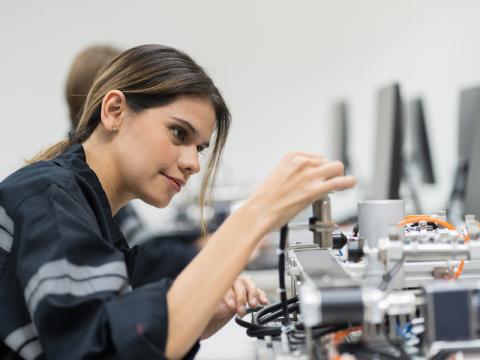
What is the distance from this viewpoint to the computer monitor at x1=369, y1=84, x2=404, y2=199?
75.2 inches

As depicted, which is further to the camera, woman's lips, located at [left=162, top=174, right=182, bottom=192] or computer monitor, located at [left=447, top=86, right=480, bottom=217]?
computer monitor, located at [left=447, top=86, right=480, bottom=217]

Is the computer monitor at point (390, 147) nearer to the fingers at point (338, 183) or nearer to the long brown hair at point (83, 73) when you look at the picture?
the long brown hair at point (83, 73)

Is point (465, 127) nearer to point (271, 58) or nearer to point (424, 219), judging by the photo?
point (424, 219)

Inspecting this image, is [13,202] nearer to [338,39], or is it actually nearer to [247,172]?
[247,172]

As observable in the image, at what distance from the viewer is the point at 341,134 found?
10.9 ft

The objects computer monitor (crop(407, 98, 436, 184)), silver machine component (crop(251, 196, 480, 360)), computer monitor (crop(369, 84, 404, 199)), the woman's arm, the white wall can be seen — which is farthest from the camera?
the white wall

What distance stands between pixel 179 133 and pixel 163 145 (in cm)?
4

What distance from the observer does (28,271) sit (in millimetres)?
889

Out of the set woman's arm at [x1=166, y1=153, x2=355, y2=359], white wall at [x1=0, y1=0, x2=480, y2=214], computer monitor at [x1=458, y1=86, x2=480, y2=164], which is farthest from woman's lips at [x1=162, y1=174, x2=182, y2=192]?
white wall at [x1=0, y1=0, x2=480, y2=214]

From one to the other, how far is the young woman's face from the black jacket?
0.48 feet

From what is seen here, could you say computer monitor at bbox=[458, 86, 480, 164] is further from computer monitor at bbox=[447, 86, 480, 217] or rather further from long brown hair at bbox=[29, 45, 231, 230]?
long brown hair at bbox=[29, 45, 231, 230]

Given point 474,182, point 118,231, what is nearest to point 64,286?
point 118,231

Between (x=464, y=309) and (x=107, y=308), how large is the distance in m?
0.47

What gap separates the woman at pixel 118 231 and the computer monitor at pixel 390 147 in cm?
85
